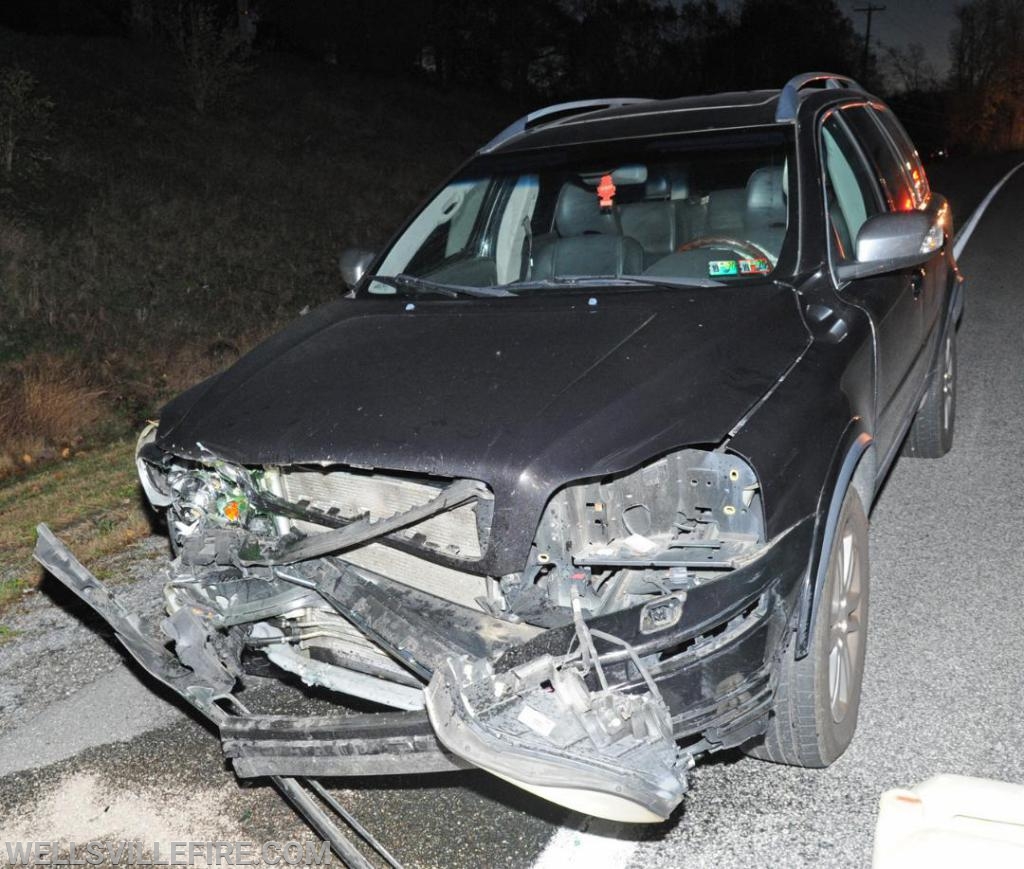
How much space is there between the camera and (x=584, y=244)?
492cm

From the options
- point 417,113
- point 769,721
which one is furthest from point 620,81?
point 769,721

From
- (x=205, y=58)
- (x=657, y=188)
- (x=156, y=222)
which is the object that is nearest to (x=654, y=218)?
(x=657, y=188)

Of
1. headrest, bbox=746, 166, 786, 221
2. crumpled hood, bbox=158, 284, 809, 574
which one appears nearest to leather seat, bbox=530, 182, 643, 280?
headrest, bbox=746, 166, 786, 221

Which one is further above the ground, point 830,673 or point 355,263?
point 355,263

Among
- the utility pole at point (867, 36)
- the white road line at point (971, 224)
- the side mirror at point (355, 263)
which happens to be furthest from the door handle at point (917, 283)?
the utility pole at point (867, 36)

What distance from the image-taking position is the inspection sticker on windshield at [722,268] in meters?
4.28

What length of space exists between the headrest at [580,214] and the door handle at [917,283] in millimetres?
1333

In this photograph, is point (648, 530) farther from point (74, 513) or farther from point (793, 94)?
point (74, 513)

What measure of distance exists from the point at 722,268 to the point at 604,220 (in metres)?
0.98

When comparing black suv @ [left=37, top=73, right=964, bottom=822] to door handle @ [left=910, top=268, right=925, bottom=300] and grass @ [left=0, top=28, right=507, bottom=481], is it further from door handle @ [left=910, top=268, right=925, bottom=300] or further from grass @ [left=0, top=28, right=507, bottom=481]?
grass @ [left=0, top=28, right=507, bottom=481]

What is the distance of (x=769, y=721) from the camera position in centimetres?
344

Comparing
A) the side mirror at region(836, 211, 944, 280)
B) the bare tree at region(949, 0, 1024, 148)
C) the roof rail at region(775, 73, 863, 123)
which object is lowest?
the bare tree at region(949, 0, 1024, 148)

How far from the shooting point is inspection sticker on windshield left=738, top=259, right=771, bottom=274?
166 inches

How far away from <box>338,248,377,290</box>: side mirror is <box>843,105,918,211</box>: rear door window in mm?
2269
